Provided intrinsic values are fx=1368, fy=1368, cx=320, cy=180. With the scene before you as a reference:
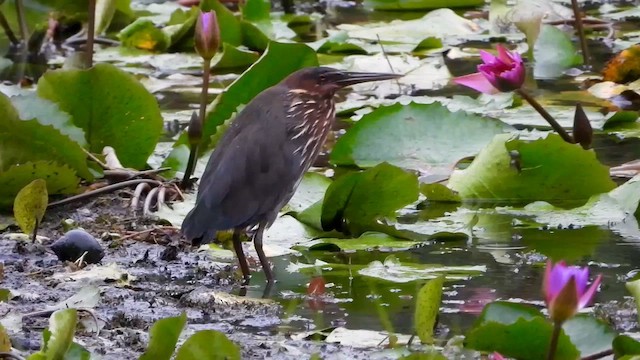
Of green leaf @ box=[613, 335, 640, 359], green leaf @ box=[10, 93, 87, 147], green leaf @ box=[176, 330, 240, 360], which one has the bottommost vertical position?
green leaf @ box=[10, 93, 87, 147]

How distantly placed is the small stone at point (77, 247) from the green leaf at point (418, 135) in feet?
4.55

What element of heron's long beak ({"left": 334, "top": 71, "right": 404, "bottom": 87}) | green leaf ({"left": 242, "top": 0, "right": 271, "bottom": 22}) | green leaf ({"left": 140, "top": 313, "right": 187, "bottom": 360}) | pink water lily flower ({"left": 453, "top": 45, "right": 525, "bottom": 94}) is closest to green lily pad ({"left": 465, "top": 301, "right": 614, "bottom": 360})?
green leaf ({"left": 140, "top": 313, "right": 187, "bottom": 360})

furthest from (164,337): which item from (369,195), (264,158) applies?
(264,158)

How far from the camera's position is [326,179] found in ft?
18.5

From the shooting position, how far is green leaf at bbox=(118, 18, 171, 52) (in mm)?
9055

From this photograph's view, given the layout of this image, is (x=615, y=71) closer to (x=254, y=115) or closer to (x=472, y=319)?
(x=254, y=115)

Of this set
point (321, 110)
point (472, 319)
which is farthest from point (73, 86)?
point (472, 319)

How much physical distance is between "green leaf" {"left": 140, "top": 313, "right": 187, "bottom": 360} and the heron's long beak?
242 centimetres

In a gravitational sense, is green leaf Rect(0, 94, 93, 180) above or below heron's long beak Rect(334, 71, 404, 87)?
below

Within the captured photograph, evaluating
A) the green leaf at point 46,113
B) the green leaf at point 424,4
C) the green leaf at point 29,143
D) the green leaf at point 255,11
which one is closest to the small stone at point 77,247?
the green leaf at point 29,143

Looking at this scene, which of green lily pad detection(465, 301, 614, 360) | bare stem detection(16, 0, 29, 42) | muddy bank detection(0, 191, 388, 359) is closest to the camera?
green lily pad detection(465, 301, 614, 360)

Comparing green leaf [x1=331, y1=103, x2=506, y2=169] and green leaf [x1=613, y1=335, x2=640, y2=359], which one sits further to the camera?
green leaf [x1=331, y1=103, x2=506, y2=169]

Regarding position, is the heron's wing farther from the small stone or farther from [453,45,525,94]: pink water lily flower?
[453,45,525,94]: pink water lily flower

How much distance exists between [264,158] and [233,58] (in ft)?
10.3
